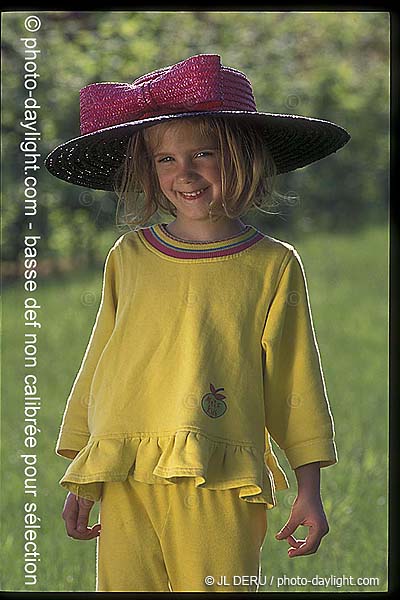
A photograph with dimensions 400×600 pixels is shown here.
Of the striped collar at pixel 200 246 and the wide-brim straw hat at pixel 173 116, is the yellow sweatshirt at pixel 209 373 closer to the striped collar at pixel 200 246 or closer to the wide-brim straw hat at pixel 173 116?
the striped collar at pixel 200 246

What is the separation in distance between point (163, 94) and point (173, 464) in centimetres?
72

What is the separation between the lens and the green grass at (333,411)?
11.9 feet

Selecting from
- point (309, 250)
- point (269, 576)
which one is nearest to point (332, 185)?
point (309, 250)

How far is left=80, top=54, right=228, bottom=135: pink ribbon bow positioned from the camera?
2.28 metres

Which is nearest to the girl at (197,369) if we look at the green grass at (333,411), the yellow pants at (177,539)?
the yellow pants at (177,539)

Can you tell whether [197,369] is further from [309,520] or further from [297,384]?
[309,520]

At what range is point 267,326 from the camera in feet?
7.49

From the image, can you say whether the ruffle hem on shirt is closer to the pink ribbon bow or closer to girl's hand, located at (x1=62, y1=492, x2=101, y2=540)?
girl's hand, located at (x1=62, y1=492, x2=101, y2=540)

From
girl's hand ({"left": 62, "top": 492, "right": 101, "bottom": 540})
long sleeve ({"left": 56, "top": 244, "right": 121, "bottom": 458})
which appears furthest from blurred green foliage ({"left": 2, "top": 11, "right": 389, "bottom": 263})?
girl's hand ({"left": 62, "top": 492, "right": 101, "bottom": 540})

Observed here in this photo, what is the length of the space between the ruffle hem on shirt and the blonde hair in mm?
459

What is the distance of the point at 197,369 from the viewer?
7.37ft

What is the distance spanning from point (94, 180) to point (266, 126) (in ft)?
1.35

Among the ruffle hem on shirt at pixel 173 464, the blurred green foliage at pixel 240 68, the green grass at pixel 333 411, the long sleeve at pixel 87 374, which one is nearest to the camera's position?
the ruffle hem on shirt at pixel 173 464

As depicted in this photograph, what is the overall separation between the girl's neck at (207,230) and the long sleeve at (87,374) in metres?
0.15
